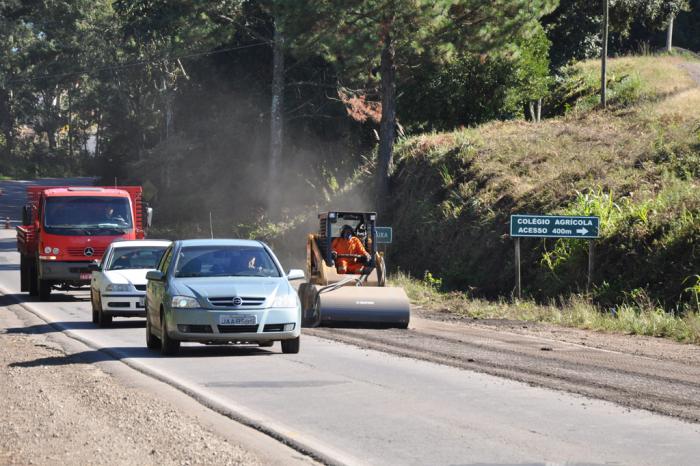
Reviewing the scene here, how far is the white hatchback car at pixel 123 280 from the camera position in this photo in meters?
22.0

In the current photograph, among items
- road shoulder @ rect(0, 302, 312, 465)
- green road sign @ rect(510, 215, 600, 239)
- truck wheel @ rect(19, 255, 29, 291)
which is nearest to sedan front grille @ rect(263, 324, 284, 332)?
road shoulder @ rect(0, 302, 312, 465)

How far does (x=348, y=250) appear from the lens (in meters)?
23.9

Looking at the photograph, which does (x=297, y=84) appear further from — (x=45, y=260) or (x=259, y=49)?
(x=45, y=260)

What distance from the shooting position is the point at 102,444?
387 inches

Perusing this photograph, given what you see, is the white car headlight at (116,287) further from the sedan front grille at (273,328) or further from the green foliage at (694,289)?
the green foliage at (694,289)

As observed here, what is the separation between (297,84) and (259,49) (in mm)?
4202

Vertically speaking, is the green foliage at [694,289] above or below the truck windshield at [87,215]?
below

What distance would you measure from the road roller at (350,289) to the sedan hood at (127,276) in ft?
10.3

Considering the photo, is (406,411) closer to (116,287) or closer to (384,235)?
(116,287)

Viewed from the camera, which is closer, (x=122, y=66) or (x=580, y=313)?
(x=580, y=313)

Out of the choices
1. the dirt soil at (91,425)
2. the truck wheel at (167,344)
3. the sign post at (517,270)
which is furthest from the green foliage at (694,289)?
the dirt soil at (91,425)

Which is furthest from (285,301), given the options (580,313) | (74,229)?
(74,229)

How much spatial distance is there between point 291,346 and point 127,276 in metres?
6.56

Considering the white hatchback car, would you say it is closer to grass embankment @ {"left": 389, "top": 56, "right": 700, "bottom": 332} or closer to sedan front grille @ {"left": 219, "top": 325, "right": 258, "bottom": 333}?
sedan front grille @ {"left": 219, "top": 325, "right": 258, "bottom": 333}
